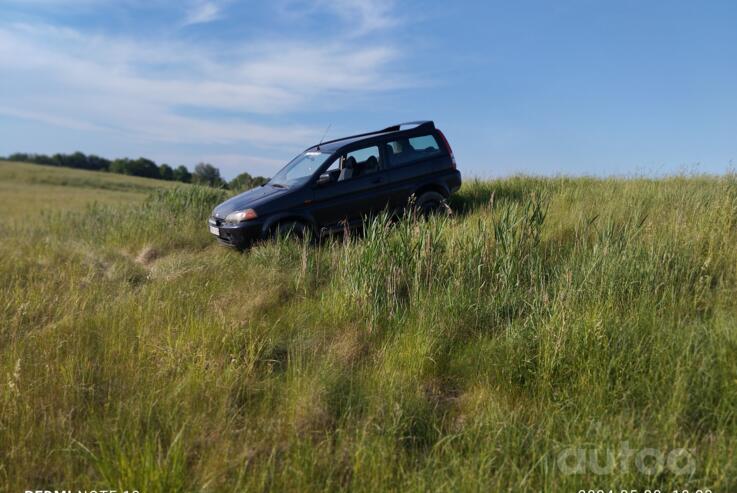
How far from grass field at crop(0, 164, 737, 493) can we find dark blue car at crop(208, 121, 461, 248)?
167 centimetres

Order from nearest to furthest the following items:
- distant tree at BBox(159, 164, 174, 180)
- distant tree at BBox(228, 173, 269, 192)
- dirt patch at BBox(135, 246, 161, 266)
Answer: dirt patch at BBox(135, 246, 161, 266)
distant tree at BBox(228, 173, 269, 192)
distant tree at BBox(159, 164, 174, 180)

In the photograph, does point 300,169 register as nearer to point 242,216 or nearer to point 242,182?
point 242,216

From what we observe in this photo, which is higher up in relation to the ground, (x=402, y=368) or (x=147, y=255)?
(x=147, y=255)

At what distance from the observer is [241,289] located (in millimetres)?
6043

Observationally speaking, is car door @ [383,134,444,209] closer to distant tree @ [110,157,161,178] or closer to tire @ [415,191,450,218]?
tire @ [415,191,450,218]

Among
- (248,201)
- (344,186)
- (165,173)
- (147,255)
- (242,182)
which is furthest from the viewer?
(165,173)

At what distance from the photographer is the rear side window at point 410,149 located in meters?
9.20

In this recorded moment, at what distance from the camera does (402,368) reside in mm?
3955

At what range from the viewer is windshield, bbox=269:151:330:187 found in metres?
8.84

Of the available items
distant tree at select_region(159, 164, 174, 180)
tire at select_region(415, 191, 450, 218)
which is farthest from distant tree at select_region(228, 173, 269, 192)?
distant tree at select_region(159, 164, 174, 180)

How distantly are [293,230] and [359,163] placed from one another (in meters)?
1.79

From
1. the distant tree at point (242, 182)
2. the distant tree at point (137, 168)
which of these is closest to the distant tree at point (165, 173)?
the distant tree at point (137, 168)

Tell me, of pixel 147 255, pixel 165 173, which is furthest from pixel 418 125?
pixel 165 173

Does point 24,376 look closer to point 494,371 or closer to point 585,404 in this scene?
point 494,371
